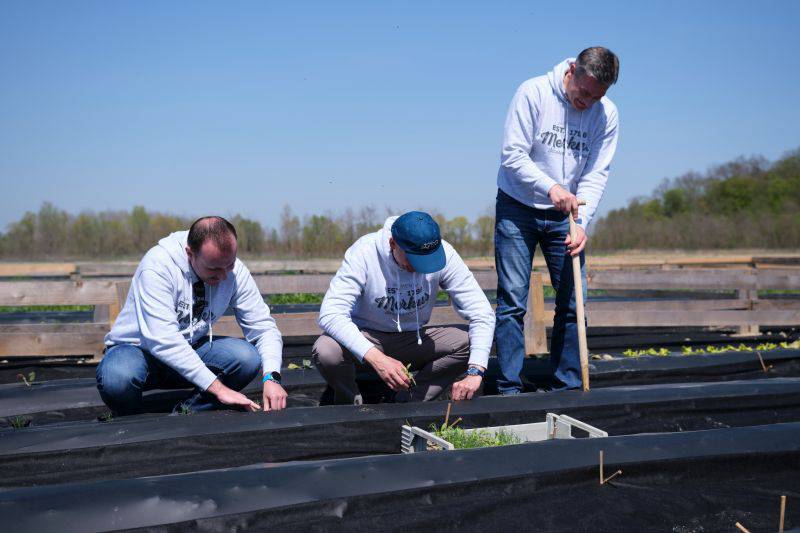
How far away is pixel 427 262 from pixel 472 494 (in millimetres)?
1258

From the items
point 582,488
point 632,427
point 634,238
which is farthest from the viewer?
point 634,238

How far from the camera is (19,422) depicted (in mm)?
3410

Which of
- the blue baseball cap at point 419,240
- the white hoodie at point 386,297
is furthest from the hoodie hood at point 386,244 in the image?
the blue baseball cap at point 419,240

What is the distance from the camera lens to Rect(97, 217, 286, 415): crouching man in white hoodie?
3.18 metres

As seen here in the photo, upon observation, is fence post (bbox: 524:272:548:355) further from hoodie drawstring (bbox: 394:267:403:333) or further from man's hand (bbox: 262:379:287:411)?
man's hand (bbox: 262:379:287:411)

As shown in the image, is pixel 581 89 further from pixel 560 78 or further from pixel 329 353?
pixel 329 353

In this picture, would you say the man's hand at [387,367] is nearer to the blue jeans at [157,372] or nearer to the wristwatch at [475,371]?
the wristwatch at [475,371]

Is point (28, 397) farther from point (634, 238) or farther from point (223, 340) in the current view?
point (634, 238)

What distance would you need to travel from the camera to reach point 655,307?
8.25m

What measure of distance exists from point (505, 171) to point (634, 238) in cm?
2293

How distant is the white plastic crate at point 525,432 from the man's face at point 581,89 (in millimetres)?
1701

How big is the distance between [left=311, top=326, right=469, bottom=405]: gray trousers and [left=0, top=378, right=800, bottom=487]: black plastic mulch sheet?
1.10 feet

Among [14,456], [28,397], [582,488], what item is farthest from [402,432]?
[28,397]

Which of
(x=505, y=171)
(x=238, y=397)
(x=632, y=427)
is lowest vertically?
(x=632, y=427)
